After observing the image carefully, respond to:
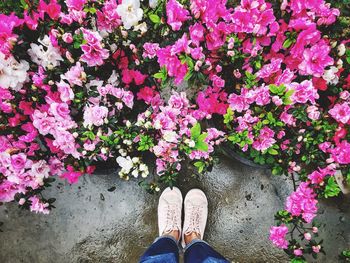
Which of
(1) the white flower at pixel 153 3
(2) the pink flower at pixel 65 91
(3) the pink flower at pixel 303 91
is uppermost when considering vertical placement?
(1) the white flower at pixel 153 3

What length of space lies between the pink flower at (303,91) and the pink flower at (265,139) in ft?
0.86

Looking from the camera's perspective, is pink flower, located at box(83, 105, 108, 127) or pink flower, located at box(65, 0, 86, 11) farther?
pink flower, located at box(83, 105, 108, 127)

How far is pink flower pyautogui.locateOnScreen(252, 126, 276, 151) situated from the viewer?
197cm

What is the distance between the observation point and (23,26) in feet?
6.08

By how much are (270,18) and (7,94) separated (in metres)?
1.57

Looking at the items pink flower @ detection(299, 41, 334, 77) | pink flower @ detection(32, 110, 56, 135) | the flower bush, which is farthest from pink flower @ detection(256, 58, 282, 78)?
pink flower @ detection(32, 110, 56, 135)

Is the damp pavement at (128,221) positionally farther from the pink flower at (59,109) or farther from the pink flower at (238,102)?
the pink flower at (59,109)

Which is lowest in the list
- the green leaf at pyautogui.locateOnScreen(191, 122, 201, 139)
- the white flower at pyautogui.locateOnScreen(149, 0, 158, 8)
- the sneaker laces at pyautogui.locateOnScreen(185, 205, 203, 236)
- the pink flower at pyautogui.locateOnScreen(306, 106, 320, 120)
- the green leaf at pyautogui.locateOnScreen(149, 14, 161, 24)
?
the sneaker laces at pyautogui.locateOnScreen(185, 205, 203, 236)

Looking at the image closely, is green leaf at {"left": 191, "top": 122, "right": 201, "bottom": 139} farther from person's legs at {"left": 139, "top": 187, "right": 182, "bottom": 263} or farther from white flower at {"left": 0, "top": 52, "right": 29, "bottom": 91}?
person's legs at {"left": 139, "top": 187, "right": 182, "bottom": 263}

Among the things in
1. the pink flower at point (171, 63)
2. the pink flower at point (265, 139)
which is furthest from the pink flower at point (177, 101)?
the pink flower at point (265, 139)

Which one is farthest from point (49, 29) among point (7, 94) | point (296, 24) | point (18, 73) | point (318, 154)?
point (318, 154)

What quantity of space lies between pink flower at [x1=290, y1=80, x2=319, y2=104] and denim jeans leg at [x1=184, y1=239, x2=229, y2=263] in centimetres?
120

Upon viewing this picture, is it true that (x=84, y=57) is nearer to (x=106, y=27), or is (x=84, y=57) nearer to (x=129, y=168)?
(x=106, y=27)

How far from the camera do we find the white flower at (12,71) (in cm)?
174
